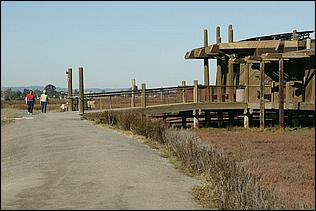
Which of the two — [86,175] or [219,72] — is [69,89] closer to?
[219,72]

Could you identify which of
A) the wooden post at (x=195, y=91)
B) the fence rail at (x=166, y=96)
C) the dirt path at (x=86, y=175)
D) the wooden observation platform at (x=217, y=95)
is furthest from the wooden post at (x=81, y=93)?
the dirt path at (x=86, y=175)

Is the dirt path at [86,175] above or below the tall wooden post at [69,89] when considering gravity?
below

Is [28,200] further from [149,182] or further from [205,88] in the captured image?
[205,88]

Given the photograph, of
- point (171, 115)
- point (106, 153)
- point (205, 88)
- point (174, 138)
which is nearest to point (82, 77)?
point (171, 115)

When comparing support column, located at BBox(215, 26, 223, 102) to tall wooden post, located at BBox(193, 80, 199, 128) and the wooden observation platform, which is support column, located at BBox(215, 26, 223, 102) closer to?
the wooden observation platform

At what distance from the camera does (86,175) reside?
1103 cm

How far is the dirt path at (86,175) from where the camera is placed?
8148 millimetres

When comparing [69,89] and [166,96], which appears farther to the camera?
[69,89]

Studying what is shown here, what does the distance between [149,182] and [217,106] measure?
23.3 m

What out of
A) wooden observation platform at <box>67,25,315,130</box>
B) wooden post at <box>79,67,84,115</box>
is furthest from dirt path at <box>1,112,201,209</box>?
wooden observation platform at <box>67,25,315,130</box>

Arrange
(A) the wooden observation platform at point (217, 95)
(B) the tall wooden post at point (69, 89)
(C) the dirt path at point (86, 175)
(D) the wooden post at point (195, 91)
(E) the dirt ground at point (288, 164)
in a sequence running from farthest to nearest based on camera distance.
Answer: (B) the tall wooden post at point (69, 89), (D) the wooden post at point (195, 91), (A) the wooden observation platform at point (217, 95), (E) the dirt ground at point (288, 164), (C) the dirt path at point (86, 175)

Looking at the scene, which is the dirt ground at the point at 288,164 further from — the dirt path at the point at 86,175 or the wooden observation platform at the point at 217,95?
the wooden observation platform at the point at 217,95

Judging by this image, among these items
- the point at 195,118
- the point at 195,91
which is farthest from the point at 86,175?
the point at 195,118

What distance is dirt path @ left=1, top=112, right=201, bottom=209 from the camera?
321 inches
